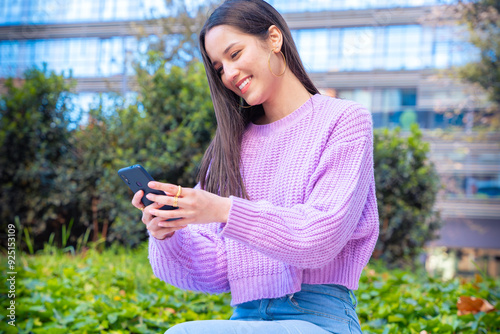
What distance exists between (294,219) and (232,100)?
64cm

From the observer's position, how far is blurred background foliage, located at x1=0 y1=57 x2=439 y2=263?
4793mm

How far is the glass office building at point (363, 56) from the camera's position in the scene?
482 inches

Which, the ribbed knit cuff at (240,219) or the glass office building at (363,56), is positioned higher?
the glass office building at (363,56)

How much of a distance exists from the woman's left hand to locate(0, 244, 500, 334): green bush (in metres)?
1.28

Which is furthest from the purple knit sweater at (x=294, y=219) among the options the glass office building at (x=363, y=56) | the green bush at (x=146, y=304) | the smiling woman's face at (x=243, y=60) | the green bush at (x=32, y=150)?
the glass office building at (x=363, y=56)

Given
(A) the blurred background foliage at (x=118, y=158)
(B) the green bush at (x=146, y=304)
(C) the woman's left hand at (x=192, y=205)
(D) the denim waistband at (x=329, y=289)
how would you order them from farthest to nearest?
(A) the blurred background foliage at (x=118, y=158)
(B) the green bush at (x=146, y=304)
(D) the denim waistband at (x=329, y=289)
(C) the woman's left hand at (x=192, y=205)

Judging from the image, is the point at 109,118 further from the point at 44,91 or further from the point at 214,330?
the point at 214,330

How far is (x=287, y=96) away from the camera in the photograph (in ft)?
5.28

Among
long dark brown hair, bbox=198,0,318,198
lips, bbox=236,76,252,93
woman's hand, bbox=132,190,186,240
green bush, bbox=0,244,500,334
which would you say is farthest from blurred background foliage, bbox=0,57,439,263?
woman's hand, bbox=132,190,186,240

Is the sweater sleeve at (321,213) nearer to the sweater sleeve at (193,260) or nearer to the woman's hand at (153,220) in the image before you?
the woman's hand at (153,220)

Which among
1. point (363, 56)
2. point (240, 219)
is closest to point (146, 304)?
point (240, 219)

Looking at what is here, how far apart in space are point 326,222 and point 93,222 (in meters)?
4.72

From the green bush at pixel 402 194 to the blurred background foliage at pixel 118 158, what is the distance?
0.01 metres

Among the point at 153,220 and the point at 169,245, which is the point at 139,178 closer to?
the point at 153,220
